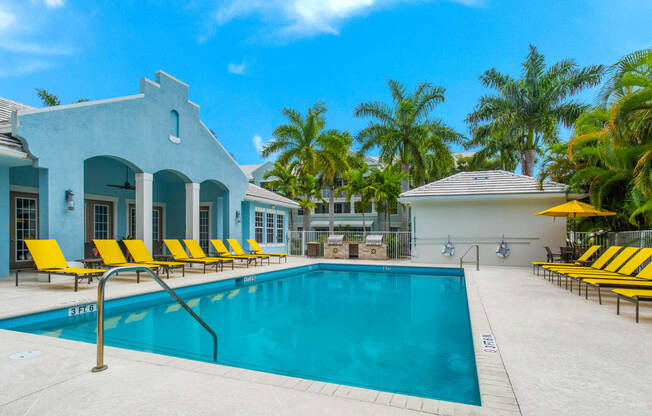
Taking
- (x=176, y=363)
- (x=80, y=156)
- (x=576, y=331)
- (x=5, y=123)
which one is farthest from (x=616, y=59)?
(x=5, y=123)

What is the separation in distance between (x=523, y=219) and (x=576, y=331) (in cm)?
1143

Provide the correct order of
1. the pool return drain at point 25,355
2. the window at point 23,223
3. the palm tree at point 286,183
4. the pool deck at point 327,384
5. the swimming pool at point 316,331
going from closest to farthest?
the pool deck at point 327,384 < the pool return drain at point 25,355 < the swimming pool at point 316,331 < the window at point 23,223 < the palm tree at point 286,183

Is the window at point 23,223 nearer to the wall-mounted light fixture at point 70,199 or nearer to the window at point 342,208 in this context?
the wall-mounted light fixture at point 70,199

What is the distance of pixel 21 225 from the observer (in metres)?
12.0

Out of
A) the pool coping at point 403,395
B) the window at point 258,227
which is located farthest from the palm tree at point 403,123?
the pool coping at point 403,395

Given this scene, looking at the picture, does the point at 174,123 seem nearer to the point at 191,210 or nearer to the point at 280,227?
the point at 191,210

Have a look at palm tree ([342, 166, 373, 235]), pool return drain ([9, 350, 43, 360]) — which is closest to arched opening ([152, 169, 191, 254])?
palm tree ([342, 166, 373, 235])

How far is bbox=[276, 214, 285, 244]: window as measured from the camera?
70.4 ft

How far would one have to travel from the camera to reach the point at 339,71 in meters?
44.4

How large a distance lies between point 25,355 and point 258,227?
50.1 ft

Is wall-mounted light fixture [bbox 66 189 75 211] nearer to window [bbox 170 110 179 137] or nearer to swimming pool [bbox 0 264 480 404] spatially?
swimming pool [bbox 0 264 480 404]

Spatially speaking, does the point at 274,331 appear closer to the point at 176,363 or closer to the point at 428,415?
the point at 176,363

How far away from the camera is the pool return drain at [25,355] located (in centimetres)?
403

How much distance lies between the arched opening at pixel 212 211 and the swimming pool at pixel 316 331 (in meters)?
6.25
